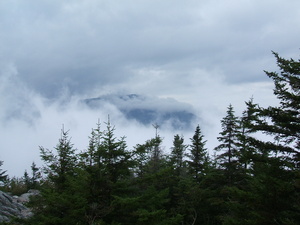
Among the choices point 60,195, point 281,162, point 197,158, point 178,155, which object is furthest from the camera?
point 178,155

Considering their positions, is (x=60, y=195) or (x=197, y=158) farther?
(x=197, y=158)

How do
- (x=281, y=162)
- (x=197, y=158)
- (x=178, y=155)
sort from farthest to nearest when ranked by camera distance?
1. (x=178, y=155)
2. (x=197, y=158)
3. (x=281, y=162)

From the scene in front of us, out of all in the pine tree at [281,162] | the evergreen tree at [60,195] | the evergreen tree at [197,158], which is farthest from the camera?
the evergreen tree at [197,158]

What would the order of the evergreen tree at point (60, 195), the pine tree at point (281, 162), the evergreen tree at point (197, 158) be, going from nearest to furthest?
the pine tree at point (281, 162)
the evergreen tree at point (60, 195)
the evergreen tree at point (197, 158)

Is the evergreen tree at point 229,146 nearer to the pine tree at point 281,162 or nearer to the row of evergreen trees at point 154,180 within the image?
the row of evergreen trees at point 154,180

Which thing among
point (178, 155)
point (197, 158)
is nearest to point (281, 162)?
point (197, 158)

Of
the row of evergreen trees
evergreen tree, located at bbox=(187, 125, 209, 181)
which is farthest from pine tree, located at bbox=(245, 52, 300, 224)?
evergreen tree, located at bbox=(187, 125, 209, 181)

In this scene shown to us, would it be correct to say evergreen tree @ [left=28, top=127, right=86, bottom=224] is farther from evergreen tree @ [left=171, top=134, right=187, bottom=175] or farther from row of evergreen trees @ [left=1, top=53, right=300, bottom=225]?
evergreen tree @ [left=171, top=134, right=187, bottom=175]

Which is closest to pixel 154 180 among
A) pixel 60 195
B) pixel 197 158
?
pixel 60 195

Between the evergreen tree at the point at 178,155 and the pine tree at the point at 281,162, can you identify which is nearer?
the pine tree at the point at 281,162

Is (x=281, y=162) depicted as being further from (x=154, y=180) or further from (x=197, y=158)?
(x=197, y=158)

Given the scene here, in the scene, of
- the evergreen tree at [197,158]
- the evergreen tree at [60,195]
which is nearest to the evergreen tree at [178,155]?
the evergreen tree at [197,158]

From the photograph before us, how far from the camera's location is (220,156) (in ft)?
75.3

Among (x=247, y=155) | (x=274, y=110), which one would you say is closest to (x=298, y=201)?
(x=247, y=155)
